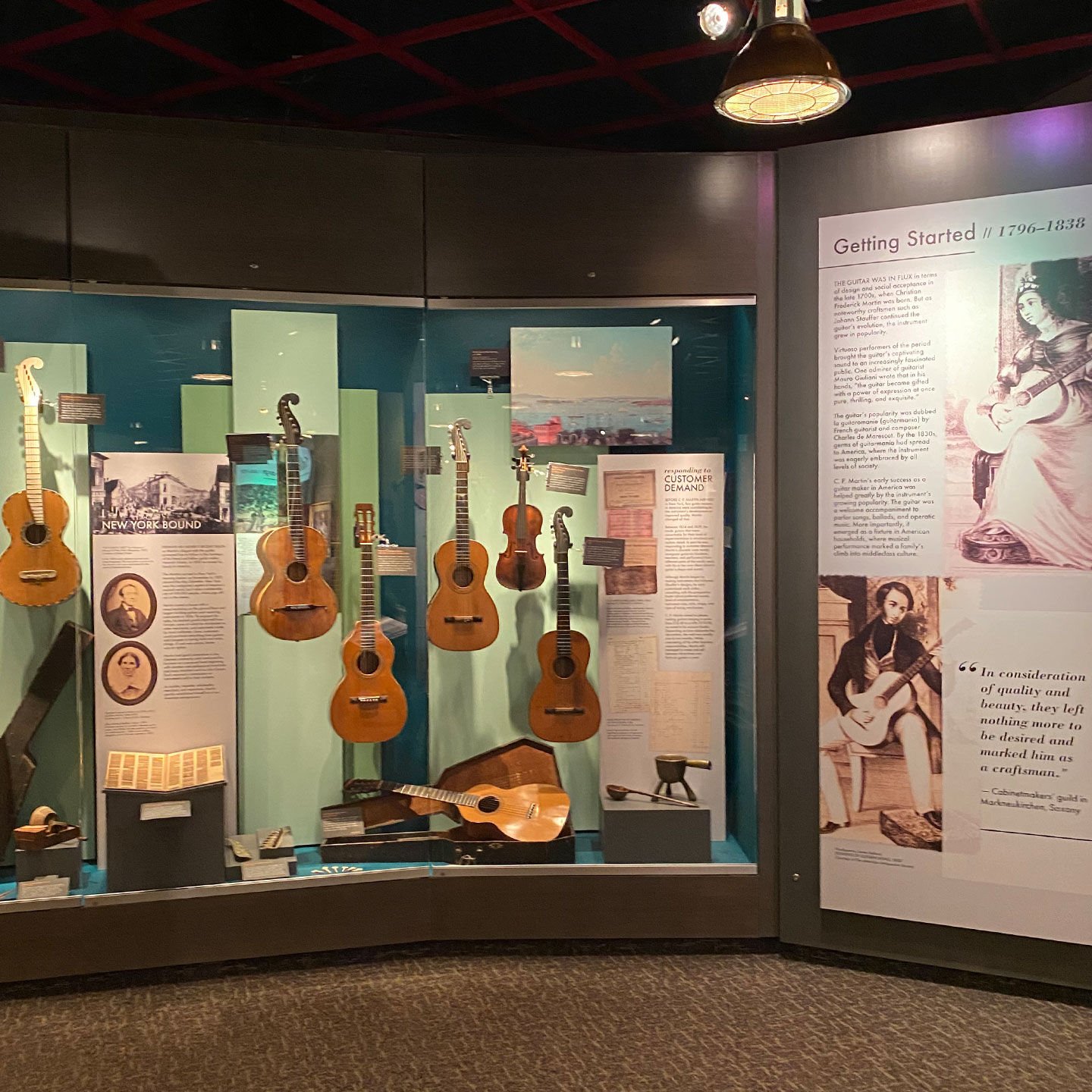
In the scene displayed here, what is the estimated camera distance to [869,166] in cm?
348

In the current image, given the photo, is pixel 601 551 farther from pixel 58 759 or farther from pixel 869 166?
pixel 58 759

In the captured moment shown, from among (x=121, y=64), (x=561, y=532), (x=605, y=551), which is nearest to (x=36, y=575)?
(x=561, y=532)

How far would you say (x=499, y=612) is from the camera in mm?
3768

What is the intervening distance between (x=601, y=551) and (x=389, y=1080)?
5.89 ft

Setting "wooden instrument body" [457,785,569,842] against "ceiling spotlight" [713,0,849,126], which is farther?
"wooden instrument body" [457,785,569,842]

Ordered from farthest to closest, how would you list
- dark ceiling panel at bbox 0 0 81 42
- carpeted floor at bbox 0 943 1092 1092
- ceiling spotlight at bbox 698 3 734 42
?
1. dark ceiling panel at bbox 0 0 81 42
2. ceiling spotlight at bbox 698 3 734 42
3. carpeted floor at bbox 0 943 1092 1092

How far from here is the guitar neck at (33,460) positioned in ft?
11.1

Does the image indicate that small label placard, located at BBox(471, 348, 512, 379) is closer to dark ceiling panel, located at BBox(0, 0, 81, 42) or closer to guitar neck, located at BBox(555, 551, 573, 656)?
guitar neck, located at BBox(555, 551, 573, 656)

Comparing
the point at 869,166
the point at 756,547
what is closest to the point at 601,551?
the point at 756,547

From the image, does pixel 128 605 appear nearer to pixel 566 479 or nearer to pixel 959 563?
pixel 566 479

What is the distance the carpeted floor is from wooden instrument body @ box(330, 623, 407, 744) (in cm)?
78

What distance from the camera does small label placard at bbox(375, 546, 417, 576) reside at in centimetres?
369

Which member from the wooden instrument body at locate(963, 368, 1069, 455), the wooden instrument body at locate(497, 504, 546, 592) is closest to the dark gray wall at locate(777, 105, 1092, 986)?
the wooden instrument body at locate(963, 368, 1069, 455)

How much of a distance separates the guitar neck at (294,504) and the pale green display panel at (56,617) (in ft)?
A: 2.11
